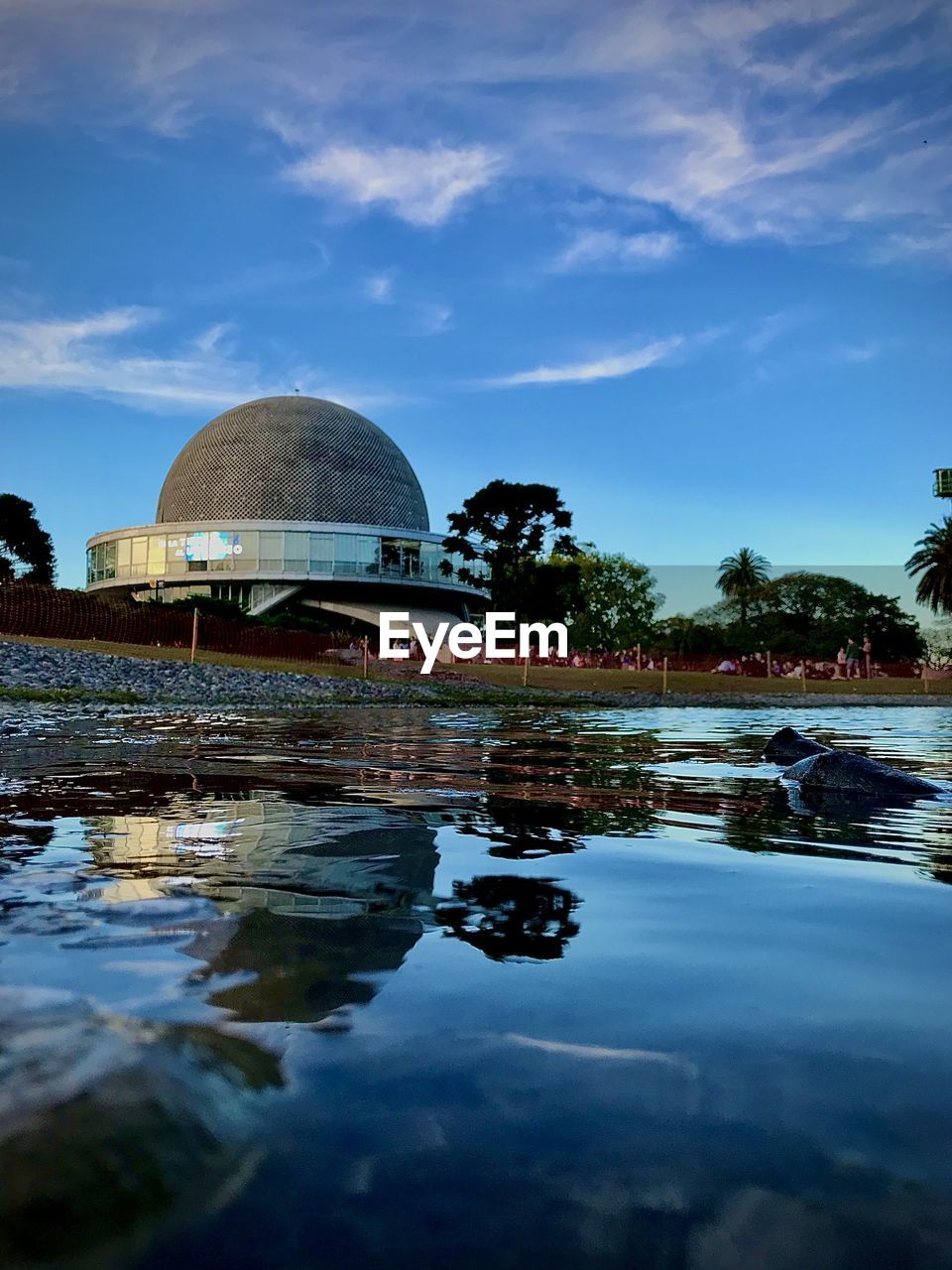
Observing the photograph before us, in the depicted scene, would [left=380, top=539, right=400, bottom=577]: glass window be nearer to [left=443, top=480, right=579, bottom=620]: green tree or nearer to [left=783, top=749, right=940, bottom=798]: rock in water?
[left=443, top=480, right=579, bottom=620]: green tree

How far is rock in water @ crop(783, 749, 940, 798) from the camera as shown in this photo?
16.2ft

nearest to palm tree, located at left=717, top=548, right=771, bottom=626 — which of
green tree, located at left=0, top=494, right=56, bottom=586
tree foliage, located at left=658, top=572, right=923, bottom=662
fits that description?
tree foliage, located at left=658, top=572, right=923, bottom=662

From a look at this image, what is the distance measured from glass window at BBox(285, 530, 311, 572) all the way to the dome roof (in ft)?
14.3

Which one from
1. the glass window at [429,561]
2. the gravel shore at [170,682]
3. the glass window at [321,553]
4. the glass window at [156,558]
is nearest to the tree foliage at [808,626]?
the glass window at [429,561]

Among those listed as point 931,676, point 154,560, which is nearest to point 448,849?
point 931,676

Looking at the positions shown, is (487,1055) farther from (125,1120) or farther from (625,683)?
(625,683)

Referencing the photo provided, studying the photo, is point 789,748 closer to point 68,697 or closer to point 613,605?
point 68,697

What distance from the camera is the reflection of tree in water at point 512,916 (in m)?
1.85

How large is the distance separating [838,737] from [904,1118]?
9934mm

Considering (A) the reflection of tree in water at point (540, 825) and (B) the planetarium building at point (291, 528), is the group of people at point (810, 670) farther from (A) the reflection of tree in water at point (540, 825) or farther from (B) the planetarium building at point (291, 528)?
(A) the reflection of tree in water at point (540, 825)

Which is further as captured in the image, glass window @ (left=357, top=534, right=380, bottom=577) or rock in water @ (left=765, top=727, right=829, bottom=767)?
glass window @ (left=357, top=534, right=380, bottom=577)

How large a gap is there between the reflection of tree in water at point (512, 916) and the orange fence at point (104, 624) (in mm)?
23739

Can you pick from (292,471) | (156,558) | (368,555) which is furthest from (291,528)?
(156,558)

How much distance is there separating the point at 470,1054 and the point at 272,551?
62.4 meters
